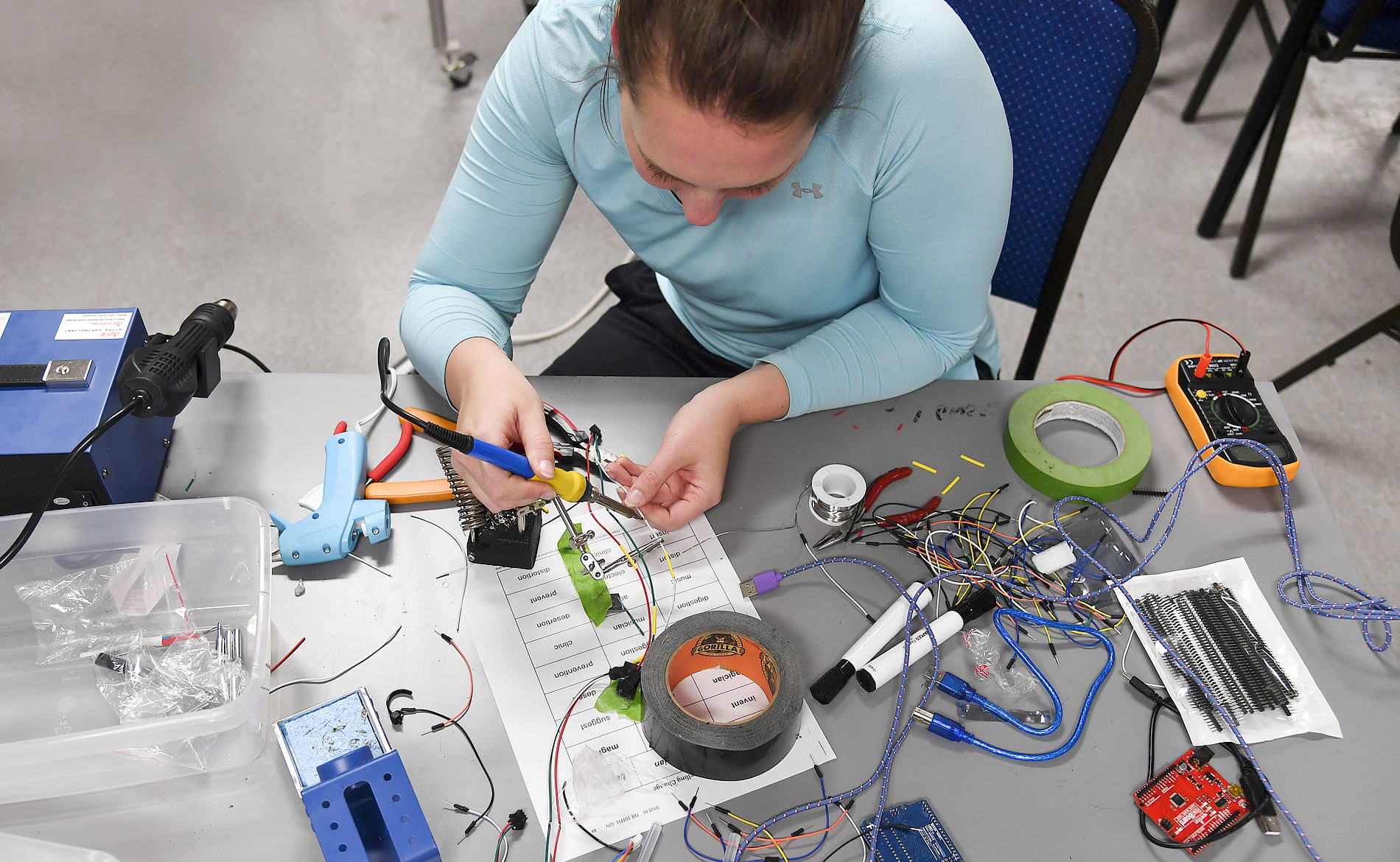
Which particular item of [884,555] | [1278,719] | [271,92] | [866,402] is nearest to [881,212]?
[866,402]

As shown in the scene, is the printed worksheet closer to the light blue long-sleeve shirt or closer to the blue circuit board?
the blue circuit board

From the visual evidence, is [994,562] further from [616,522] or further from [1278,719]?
[616,522]

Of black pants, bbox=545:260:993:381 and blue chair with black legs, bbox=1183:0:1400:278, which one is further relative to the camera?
blue chair with black legs, bbox=1183:0:1400:278

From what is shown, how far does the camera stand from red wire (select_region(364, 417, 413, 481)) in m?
1.03

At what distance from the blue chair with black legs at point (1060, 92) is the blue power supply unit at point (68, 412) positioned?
1.04m

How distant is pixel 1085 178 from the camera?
1.26 metres

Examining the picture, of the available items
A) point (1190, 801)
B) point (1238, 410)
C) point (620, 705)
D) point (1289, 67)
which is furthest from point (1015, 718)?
point (1289, 67)

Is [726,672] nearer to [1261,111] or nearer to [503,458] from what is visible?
[503,458]

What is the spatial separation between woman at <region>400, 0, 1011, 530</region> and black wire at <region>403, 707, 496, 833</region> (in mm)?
213

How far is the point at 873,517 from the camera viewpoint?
1.02m

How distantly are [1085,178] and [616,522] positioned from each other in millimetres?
793

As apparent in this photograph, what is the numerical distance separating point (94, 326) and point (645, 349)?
697 millimetres

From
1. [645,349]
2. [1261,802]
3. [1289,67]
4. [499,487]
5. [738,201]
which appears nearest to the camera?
[1261,802]

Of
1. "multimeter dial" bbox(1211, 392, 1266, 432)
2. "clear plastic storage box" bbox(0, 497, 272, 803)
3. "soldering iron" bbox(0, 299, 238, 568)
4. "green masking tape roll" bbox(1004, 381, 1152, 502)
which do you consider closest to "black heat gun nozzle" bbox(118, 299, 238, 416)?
"soldering iron" bbox(0, 299, 238, 568)
